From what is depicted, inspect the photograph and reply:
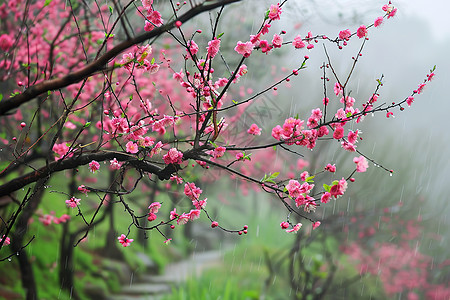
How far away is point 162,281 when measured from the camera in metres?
8.48

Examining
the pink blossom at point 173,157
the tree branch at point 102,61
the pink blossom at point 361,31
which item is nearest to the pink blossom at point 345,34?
the pink blossom at point 361,31

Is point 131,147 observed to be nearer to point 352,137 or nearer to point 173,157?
point 173,157

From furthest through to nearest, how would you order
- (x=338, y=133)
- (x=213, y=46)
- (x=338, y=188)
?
(x=338, y=133) < (x=213, y=46) < (x=338, y=188)

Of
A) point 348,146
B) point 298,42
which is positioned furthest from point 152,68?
point 348,146

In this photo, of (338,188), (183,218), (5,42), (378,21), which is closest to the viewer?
(338,188)

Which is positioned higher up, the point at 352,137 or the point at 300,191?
the point at 352,137

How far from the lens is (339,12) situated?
17.6 ft

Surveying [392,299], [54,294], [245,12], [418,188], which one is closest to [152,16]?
[54,294]

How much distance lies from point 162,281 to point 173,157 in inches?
265

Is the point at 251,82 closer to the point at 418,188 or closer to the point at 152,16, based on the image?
the point at 418,188

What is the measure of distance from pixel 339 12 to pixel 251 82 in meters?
5.16

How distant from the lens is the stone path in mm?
7311

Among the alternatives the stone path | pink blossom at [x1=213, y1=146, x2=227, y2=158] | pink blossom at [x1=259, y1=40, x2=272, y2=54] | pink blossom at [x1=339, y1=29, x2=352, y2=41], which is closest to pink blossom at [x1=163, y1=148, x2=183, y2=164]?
pink blossom at [x1=213, y1=146, x2=227, y2=158]

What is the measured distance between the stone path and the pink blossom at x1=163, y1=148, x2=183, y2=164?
17.1ft
